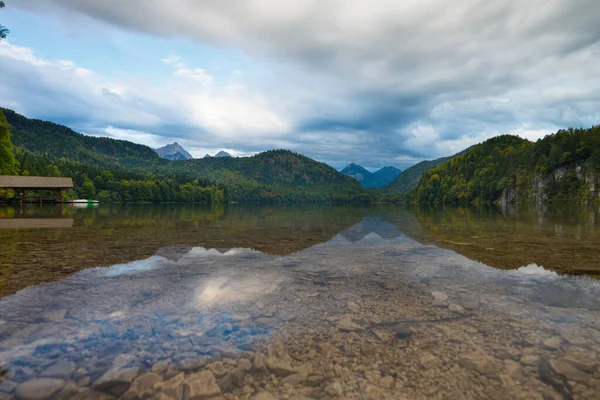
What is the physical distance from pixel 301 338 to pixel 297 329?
426mm

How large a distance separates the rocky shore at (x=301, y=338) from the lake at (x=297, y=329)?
0.03 metres

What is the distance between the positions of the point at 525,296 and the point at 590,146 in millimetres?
161637

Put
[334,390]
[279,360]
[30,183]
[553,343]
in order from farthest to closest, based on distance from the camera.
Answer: [30,183], [553,343], [279,360], [334,390]

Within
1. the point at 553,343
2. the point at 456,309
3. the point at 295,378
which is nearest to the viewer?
the point at 295,378

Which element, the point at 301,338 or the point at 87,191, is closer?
the point at 301,338

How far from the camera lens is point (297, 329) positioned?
6508 mm

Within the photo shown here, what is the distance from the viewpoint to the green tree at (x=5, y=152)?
5665cm

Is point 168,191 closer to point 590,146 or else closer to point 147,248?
point 147,248

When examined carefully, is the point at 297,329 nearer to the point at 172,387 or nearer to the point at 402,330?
the point at 402,330

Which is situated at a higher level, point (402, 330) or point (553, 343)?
point (553, 343)

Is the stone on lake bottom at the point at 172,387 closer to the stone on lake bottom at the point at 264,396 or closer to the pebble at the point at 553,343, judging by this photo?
the stone on lake bottom at the point at 264,396

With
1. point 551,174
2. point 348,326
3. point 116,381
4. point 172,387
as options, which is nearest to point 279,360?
point 172,387

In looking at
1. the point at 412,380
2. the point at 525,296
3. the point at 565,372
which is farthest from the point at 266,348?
the point at 525,296

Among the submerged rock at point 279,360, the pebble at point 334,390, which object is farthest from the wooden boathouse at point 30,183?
the pebble at point 334,390
